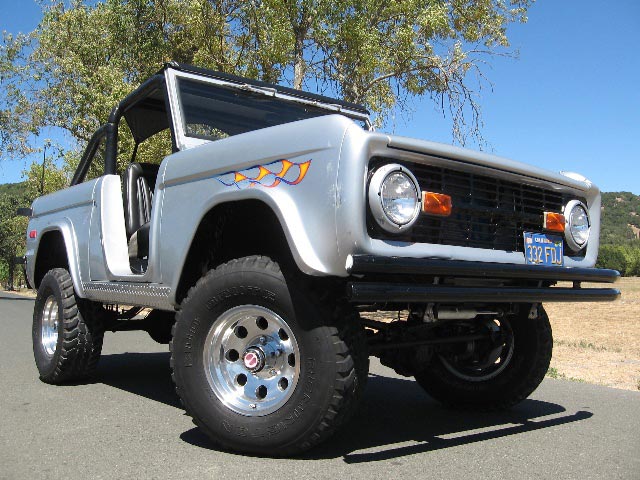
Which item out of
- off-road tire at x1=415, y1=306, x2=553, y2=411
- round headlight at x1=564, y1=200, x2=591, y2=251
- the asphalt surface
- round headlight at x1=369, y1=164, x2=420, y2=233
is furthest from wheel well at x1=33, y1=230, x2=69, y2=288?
round headlight at x1=564, y1=200, x2=591, y2=251

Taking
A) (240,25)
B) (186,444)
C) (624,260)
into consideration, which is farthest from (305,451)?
Result: (624,260)

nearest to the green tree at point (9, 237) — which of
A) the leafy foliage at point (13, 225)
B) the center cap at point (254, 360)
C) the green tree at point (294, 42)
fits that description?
the leafy foliage at point (13, 225)

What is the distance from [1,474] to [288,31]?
1036 centimetres

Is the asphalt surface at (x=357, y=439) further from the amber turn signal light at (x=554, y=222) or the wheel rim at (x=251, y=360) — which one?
the amber turn signal light at (x=554, y=222)

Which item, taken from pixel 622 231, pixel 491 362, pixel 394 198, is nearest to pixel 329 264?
pixel 394 198

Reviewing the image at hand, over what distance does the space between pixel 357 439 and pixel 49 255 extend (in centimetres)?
359

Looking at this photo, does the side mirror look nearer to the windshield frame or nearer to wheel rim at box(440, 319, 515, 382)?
the windshield frame

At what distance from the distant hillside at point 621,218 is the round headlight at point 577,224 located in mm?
107693

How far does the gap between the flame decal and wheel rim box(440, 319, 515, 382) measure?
182 centimetres

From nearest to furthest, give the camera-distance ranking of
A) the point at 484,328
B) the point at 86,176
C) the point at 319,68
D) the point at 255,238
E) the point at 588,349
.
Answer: the point at 255,238 → the point at 484,328 → the point at 86,176 → the point at 588,349 → the point at 319,68

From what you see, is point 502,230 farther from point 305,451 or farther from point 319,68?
point 319,68

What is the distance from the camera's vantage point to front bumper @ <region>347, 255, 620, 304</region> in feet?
8.97

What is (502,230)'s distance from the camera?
3.49 m

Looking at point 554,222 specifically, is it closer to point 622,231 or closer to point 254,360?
point 254,360
